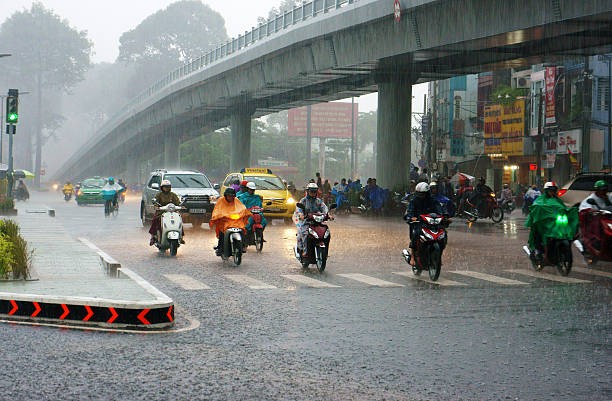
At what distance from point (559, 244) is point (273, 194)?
1825cm

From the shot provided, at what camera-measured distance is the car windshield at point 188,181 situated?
32844 mm

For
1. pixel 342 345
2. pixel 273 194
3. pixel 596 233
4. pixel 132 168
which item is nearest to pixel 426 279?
pixel 596 233

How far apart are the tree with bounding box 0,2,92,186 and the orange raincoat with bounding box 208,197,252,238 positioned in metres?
111

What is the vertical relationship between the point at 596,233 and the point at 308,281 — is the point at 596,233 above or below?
above

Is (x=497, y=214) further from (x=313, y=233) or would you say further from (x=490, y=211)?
(x=313, y=233)

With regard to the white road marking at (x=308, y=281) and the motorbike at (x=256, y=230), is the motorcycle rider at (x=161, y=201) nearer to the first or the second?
the motorbike at (x=256, y=230)

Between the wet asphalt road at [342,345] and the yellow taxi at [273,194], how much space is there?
54.9 feet

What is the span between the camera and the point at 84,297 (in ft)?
37.0

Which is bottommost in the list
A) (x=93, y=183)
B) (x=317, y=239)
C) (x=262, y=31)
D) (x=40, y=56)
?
(x=317, y=239)

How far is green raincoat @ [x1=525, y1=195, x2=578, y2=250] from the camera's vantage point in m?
16.8

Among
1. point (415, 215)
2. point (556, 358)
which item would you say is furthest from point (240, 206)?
point (556, 358)

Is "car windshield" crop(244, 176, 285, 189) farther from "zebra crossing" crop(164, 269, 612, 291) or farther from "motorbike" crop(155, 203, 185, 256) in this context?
"zebra crossing" crop(164, 269, 612, 291)

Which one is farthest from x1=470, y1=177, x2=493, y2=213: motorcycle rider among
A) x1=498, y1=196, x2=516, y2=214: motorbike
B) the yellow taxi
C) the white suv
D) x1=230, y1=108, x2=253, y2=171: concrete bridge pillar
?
x1=230, y1=108, x2=253, y2=171: concrete bridge pillar

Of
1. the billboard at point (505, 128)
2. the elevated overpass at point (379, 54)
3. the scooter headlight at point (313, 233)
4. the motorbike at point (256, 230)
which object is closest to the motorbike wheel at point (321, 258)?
the scooter headlight at point (313, 233)
